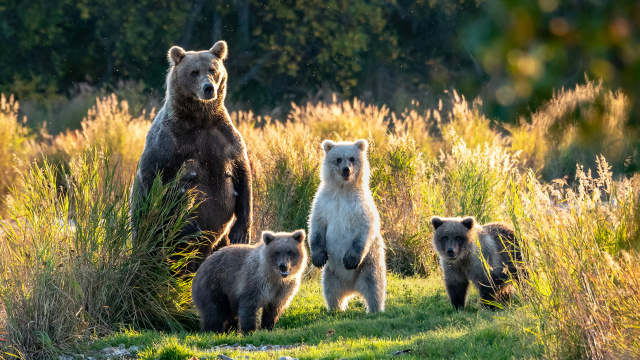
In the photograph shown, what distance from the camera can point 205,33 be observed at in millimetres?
28359

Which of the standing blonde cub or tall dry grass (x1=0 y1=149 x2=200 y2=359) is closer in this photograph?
tall dry grass (x1=0 y1=149 x2=200 y2=359)

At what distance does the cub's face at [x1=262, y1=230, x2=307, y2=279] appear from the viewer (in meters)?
6.98

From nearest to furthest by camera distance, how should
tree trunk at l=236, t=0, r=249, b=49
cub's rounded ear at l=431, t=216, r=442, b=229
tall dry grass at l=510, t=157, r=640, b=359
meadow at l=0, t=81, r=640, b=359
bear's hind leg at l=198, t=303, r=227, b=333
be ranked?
tall dry grass at l=510, t=157, r=640, b=359 → meadow at l=0, t=81, r=640, b=359 → bear's hind leg at l=198, t=303, r=227, b=333 → cub's rounded ear at l=431, t=216, r=442, b=229 → tree trunk at l=236, t=0, r=249, b=49

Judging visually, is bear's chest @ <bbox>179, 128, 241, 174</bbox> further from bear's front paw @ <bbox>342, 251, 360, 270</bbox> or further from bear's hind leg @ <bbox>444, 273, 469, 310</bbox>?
bear's hind leg @ <bbox>444, 273, 469, 310</bbox>

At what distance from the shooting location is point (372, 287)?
7762 mm

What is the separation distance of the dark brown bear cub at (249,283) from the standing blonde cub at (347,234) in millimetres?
606

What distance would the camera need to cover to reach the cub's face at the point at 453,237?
24.6 ft

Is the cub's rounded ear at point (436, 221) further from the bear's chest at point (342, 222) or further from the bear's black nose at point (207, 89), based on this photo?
the bear's black nose at point (207, 89)

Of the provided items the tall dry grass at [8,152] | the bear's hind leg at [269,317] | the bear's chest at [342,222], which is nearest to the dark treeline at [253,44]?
the tall dry grass at [8,152]

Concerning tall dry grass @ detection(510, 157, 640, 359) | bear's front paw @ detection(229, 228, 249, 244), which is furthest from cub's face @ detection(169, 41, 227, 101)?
tall dry grass @ detection(510, 157, 640, 359)

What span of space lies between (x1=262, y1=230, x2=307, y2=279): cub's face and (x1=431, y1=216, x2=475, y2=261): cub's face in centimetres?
137

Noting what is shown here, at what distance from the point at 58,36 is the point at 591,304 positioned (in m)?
25.0

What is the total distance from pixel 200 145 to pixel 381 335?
8.83 feet

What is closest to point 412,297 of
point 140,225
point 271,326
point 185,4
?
point 271,326
